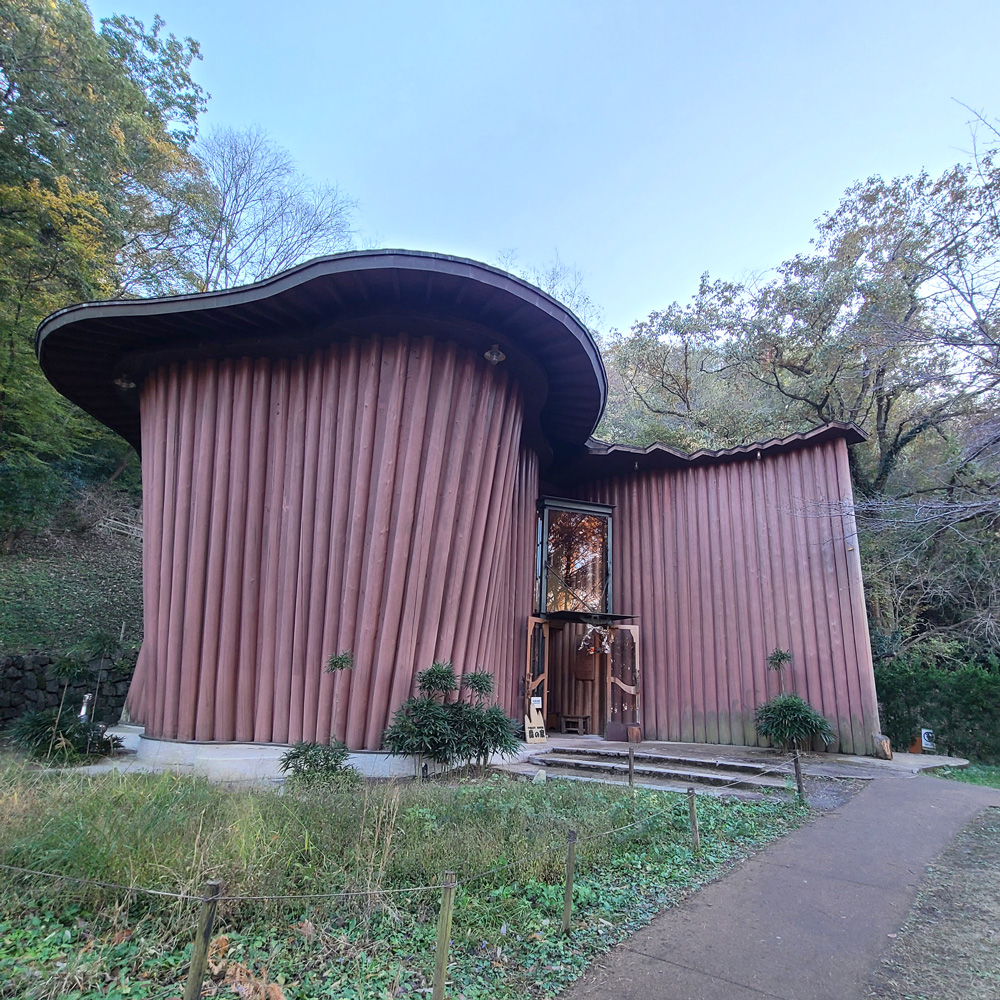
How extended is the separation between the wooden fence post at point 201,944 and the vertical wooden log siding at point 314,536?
5086 mm

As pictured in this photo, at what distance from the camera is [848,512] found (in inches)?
397

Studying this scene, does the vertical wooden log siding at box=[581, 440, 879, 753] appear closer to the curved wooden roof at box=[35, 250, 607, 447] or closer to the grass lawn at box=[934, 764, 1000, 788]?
the grass lawn at box=[934, 764, 1000, 788]

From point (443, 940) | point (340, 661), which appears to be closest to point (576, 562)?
point (340, 661)

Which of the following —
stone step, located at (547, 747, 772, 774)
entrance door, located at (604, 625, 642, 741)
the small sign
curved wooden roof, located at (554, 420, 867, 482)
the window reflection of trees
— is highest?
curved wooden roof, located at (554, 420, 867, 482)

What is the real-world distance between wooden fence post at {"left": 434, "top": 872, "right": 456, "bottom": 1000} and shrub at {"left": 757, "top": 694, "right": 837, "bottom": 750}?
868 centimetres

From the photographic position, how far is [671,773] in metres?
7.82

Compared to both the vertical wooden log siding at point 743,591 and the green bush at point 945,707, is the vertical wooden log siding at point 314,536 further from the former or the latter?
the green bush at point 945,707

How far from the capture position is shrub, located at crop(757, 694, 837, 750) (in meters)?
9.35

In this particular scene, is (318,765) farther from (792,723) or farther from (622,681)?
(622,681)

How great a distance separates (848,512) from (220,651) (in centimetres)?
1000

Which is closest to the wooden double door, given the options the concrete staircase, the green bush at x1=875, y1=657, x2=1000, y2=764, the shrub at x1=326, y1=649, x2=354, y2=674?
the concrete staircase

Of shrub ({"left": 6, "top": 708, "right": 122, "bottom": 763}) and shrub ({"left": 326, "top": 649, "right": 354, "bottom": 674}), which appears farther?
shrub ({"left": 326, "top": 649, "right": 354, "bottom": 674})

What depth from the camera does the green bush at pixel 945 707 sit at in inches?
404

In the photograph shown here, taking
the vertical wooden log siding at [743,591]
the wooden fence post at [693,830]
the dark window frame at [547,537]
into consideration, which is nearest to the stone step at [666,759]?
the vertical wooden log siding at [743,591]
